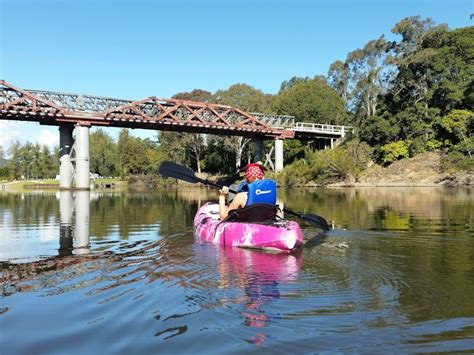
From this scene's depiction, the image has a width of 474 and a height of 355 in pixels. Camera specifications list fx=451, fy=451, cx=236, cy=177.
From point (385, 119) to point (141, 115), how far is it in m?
28.4

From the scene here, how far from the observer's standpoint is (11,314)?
454cm

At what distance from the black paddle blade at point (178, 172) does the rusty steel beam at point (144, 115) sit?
105ft

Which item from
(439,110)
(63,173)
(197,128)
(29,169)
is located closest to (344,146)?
(439,110)

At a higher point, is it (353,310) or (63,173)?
(63,173)

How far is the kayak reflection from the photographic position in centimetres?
430

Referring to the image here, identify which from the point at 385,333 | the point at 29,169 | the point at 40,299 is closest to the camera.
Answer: the point at 385,333

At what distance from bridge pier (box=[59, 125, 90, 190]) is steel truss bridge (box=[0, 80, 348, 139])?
1051mm

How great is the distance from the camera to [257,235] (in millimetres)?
8117

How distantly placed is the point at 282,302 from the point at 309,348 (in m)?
1.23

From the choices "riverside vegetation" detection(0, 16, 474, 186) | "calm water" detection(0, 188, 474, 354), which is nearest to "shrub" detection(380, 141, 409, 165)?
"riverside vegetation" detection(0, 16, 474, 186)

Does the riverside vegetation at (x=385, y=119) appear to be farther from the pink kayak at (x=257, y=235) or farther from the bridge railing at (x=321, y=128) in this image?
the pink kayak at (x=257, y=235)

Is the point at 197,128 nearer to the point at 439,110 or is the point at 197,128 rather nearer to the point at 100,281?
the point at 439,110

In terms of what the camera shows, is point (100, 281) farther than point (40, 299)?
Yes

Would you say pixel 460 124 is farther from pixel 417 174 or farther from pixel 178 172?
pixel 178 172
